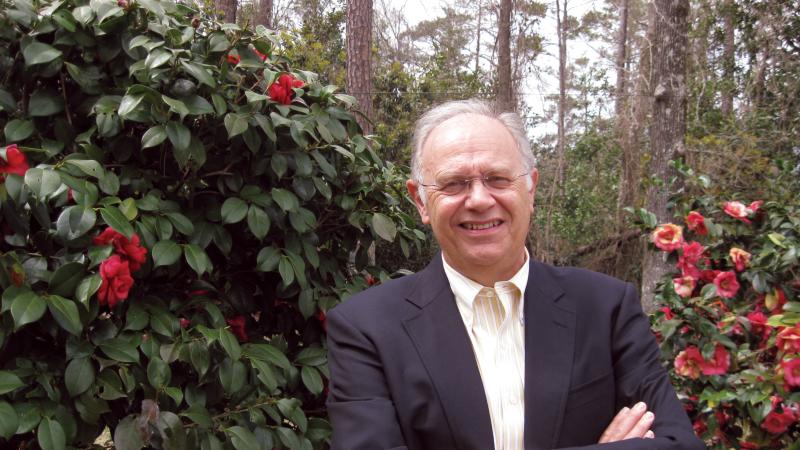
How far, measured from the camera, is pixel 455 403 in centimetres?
154

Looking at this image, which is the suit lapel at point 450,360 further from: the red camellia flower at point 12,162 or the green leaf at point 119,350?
the red camellia flower at point 12,162

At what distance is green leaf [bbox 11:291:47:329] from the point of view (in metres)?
1.49

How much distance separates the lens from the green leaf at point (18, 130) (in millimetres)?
1773

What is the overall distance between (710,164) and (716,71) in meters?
2.79

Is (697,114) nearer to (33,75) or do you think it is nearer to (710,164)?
(710,164)

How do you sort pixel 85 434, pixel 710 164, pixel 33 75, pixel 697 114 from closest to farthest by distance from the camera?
pixel 85 434 < pixel 33 75 < pixel 710 164 < pixel 697 114

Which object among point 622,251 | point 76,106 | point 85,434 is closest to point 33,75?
point 76,106

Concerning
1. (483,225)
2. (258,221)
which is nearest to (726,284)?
(483,225)

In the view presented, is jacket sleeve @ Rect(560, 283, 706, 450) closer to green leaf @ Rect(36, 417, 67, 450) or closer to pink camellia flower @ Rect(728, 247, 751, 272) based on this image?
pink camellia flower @ Rect(728, 247, 751, 272)

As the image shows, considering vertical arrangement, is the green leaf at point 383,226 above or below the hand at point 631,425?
above

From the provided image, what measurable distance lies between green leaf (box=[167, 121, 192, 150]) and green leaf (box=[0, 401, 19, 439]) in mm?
709

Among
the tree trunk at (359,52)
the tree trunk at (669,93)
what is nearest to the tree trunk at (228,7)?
the tree trunk at (359,52)

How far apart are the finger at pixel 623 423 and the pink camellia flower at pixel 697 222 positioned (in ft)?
4.45

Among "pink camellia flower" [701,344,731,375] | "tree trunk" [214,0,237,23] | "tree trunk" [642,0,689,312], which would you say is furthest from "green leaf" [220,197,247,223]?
"tree trunk" [642,0,689,312]
